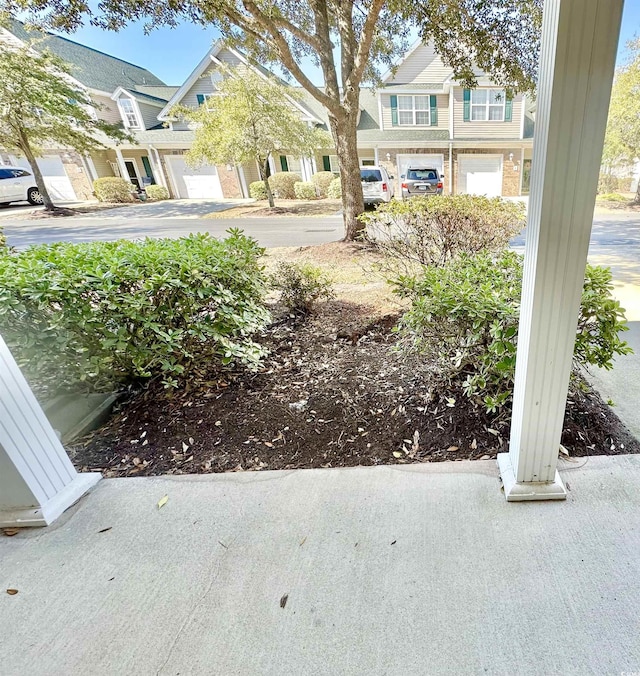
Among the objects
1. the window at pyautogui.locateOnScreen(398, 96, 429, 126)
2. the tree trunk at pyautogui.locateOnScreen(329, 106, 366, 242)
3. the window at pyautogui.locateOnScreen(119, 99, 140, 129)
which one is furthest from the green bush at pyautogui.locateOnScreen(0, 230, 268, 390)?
the window at pyautogui.locateOnScreen(398, 96, 429, 126)

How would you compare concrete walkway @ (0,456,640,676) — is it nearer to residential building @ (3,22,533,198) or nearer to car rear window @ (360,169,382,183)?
residential building @ (3,22,533,198)

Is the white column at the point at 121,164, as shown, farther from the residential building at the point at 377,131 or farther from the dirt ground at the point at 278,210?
the dirt ground at the point at 278,210

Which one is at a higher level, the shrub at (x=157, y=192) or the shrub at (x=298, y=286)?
the shrub at (x=157, y=192)

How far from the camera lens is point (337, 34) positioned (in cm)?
490

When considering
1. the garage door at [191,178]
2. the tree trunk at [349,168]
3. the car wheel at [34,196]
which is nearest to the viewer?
the tree trunk at [349,168]

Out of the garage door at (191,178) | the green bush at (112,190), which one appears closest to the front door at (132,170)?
the green bush at (112,190)

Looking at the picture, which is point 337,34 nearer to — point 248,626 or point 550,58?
point 550,58

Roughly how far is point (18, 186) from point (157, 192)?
3.95 meters

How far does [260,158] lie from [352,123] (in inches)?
216

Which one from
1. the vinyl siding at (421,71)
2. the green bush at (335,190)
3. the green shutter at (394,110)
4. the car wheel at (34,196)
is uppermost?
the vinyl siding at (421,71)

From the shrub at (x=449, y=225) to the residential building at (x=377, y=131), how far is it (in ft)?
17.7

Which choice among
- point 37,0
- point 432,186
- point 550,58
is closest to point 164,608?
point 550,58

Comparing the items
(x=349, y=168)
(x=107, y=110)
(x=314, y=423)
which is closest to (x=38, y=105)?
(x=107, y=110)

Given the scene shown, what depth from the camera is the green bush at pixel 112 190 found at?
29.9 ft
